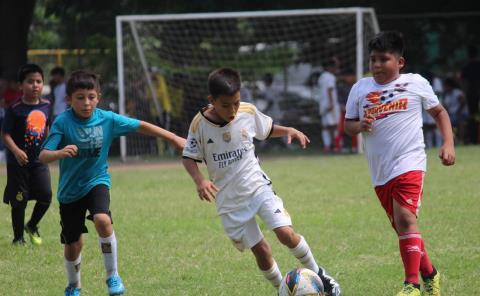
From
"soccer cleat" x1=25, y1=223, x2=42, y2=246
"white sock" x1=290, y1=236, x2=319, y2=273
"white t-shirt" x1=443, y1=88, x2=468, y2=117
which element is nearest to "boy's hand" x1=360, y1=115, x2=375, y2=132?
"white sock" x1=290, y1=236, x2=319, y2=273

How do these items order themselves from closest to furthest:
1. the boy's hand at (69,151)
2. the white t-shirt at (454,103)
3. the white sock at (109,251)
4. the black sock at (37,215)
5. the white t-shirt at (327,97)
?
the boy's hand at (69,151) → the white sock at (109,251) → the black sock at (37,215) → the white t-shirt at (327,97) → the white t-shirt at (454,103)

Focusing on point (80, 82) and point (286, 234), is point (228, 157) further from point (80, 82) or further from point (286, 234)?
point (80, 82)

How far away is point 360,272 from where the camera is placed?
7.05m

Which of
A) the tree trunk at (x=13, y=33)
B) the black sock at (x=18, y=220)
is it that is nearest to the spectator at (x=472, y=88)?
the tree trunk at (x=13, y=33)

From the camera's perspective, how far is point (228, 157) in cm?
597

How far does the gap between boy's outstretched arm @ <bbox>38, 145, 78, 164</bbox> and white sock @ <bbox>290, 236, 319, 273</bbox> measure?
156 centimetres

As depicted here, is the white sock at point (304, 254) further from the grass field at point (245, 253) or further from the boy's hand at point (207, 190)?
the boy's hand at point (207, 190)

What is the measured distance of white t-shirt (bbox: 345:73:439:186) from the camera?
6043 millimetres

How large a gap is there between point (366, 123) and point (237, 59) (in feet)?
51.1

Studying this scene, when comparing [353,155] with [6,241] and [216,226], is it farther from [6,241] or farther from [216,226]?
[6,241]

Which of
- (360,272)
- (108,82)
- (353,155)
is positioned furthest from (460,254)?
(108,82)

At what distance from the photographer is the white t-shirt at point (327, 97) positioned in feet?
60.1

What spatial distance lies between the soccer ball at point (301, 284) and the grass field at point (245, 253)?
737mm

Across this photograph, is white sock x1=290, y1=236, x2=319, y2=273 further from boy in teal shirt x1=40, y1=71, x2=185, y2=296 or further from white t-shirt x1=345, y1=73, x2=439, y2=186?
boy in teal shirt x1=40, y1=71, x2=185, y2=296
